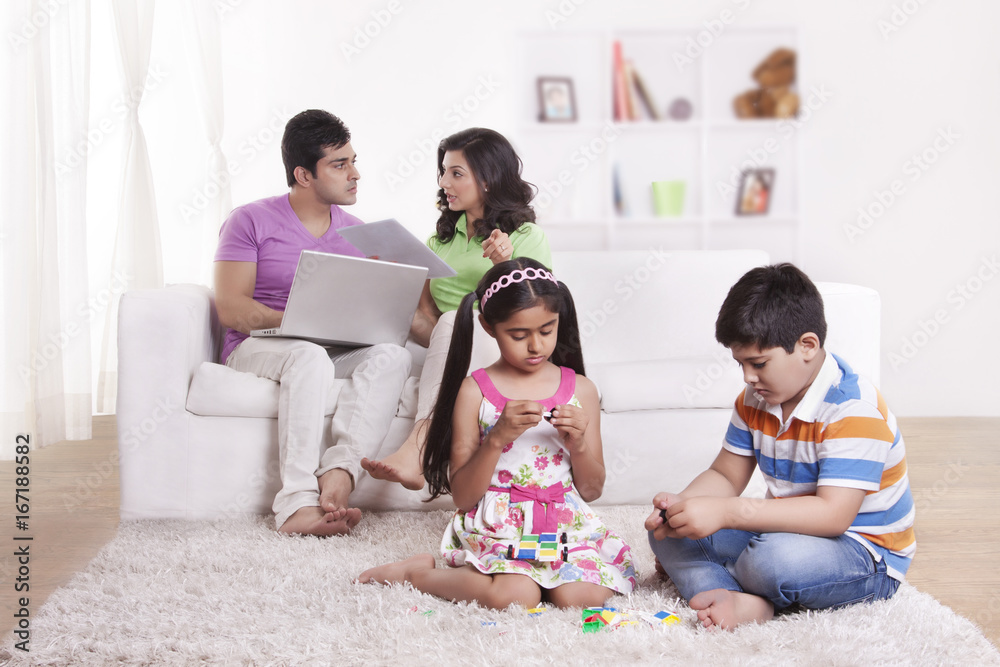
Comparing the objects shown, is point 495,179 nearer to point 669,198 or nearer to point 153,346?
point 153,346

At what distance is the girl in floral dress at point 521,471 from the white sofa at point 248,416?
0.50 meters

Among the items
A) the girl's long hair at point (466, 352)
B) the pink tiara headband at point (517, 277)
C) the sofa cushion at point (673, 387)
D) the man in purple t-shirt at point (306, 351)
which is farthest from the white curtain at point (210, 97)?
the pink tiara headband at point (517, 277)

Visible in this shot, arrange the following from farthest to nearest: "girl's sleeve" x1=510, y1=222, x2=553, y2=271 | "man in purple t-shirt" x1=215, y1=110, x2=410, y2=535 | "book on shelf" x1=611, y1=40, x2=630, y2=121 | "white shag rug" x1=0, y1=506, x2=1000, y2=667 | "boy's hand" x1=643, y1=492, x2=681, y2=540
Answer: "book on shelf" x1=611, y1=40, x2=630, y2=121 < "girl's sleeve" x1=510, y1=222, x2=553, y2=271 < "man in purple t-shirt" x1=215, y1=110, x2=410, y2=535 < "boy's hand" x1=643, y1=492, x2=681, y2=540 < "white shag rug" x1=0, y1=506, x2=1000, y2=667

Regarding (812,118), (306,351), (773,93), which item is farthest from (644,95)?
(306,351)

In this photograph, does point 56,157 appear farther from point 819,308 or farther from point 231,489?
point 819,308

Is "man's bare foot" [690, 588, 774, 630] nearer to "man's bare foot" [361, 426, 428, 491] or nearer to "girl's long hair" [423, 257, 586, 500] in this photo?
"girl's long hair" [423, 257, 586, 500]

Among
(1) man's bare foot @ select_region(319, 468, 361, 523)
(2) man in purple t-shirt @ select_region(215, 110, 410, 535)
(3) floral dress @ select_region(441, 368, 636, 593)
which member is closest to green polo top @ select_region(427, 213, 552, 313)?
(2) man in purple t-shirt @ select_region(215, 110, 410, 535)

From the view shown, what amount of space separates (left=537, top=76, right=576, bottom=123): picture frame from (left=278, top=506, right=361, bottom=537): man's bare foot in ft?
7.48

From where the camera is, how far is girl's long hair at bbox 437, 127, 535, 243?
2.05 metres

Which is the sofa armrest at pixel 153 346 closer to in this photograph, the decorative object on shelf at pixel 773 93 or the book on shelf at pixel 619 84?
the book on shelf at pixel 619 84

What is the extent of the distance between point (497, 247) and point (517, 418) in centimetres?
70

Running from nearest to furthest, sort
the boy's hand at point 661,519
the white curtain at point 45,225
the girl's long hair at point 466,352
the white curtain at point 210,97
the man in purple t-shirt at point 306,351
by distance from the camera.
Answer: the boy's hand at point 661,519
the girl's long hair at point 466,352
the man in purple t-shirt at point 306,351
the white curtain at point 45,225
the white curtain at point 210,97

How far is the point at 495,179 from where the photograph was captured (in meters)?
2.06

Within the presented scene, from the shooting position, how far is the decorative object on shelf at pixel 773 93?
349 centimetres
